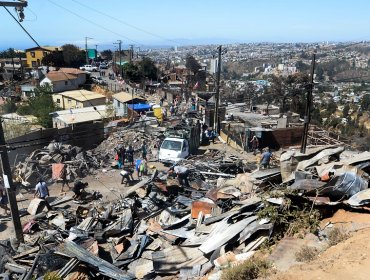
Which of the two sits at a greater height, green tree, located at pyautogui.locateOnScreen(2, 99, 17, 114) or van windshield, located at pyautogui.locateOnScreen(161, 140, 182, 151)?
van windshield, located at pyautogui.locateOnScreen(161, 140, 182, 151)

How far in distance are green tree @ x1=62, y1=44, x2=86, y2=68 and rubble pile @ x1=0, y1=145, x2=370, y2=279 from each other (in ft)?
203

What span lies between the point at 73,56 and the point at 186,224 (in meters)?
67.1

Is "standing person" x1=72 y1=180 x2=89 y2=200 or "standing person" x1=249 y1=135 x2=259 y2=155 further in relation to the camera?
"standing person" x1=249 y1=135 x2=259 y2=155

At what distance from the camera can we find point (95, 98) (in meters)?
42.3

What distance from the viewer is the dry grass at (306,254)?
6688 mm

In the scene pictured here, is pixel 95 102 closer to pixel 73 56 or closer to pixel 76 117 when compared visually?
pixel 76 117

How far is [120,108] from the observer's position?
38.3 meters

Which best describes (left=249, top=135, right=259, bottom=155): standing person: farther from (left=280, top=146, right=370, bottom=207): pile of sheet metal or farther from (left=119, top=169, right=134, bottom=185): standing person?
(left=280, top=146, right=370, bottom=207): pile of sheet metal

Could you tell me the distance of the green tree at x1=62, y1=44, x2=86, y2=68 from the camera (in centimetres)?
7012

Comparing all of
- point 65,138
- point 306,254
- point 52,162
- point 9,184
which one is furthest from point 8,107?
point 306,254

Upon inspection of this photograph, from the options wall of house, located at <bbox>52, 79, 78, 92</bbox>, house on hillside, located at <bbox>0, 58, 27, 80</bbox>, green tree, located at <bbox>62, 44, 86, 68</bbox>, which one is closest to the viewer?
wall of house, located at <bbox>52, 79, 78, 92</bbox>

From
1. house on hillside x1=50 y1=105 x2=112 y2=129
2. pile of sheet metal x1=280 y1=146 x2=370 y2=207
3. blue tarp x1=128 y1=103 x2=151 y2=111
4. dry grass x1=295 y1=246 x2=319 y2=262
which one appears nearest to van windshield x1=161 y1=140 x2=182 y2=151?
pile of sheet metal x1=280 y1=146 x2=370 y2=207

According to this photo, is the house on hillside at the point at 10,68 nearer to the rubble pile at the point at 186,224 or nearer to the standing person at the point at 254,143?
the standing person at the point at 254,143

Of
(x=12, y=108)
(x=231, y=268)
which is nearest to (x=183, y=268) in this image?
(x=231, y=268)
